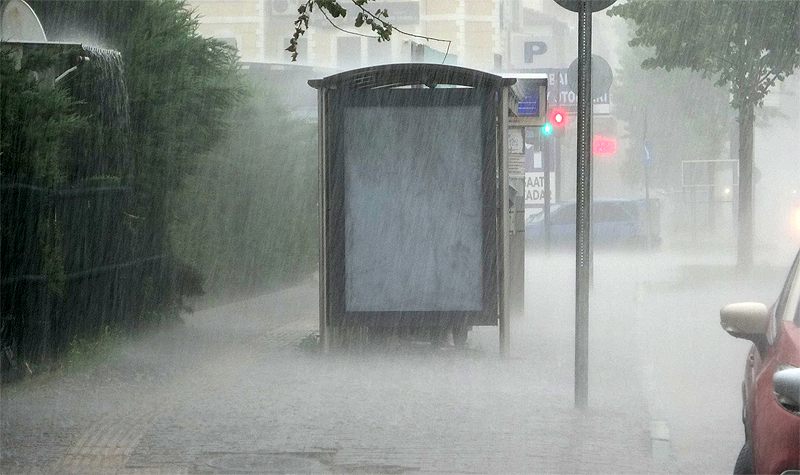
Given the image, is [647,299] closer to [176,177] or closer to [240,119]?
[240,119]

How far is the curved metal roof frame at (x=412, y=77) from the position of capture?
1249cm

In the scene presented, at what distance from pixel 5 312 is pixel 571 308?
997 cm

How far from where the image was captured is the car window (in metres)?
6.17

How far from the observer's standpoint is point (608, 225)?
3906 centimetres

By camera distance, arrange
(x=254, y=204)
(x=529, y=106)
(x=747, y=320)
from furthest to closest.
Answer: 1. (x=254, y=204)
2. (x=529, y=106)
3. (x=747, y=320)

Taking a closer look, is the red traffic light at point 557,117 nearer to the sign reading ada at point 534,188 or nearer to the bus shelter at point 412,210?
the sign reading ada at point 534,188

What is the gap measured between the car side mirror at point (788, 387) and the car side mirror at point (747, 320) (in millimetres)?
975

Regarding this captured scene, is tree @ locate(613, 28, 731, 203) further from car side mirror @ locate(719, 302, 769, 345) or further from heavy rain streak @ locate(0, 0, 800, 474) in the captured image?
car side mirror @ locate(719, 302, 769, 345)

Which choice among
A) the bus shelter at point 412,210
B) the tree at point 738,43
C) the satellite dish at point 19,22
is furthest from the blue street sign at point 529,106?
the tree at point 738,43

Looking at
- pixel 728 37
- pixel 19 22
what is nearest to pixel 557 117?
pixel 728 37

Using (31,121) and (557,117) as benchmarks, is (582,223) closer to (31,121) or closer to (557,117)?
(31,121)

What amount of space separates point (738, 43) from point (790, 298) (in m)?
18.7

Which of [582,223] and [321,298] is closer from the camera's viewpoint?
[582,223]

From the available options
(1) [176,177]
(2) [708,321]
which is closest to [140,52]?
(1) [176,177]
